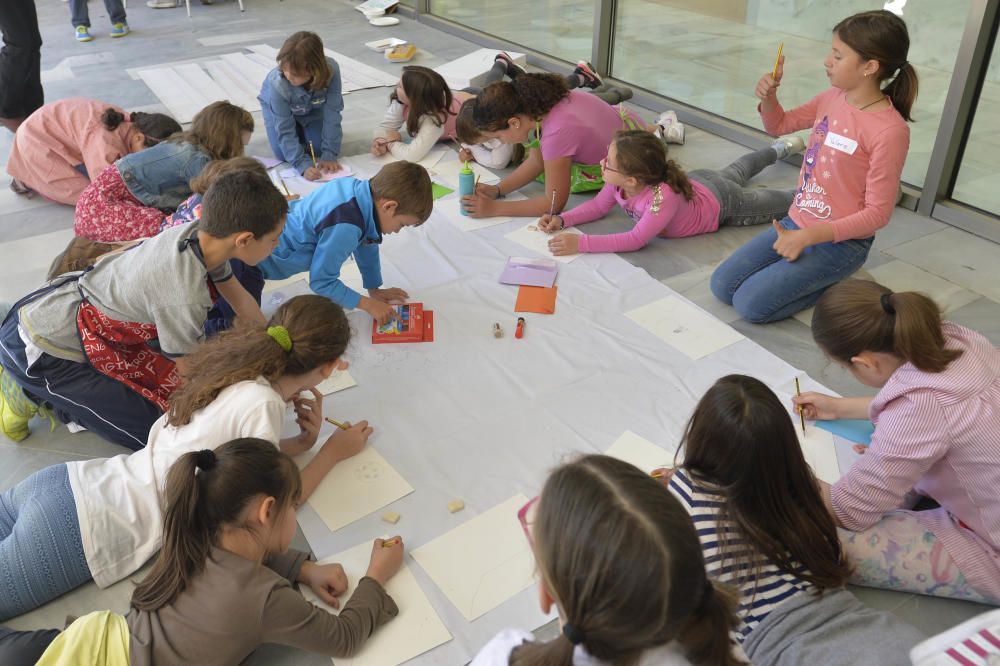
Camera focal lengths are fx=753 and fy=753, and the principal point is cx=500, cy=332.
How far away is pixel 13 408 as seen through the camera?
7.27 ft

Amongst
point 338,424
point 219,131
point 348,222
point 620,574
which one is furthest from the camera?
point 219,131

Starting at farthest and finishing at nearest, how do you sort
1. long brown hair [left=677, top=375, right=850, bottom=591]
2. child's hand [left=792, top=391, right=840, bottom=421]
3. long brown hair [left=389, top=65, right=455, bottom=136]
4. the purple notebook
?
long brown hair [left=389, top=65, right=455, bottom=136] → the purple notebook → child's hand [left=792, top=391, right=840, bottom=421] → long brown hair [left=677, top=375, right=850, bottom=591]

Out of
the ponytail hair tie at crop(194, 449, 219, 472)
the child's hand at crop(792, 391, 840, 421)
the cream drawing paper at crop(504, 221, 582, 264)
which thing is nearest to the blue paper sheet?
the child's hand at crop(792, 391, 840, 421)

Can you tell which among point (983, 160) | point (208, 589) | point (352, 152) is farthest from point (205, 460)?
point (983, 160)

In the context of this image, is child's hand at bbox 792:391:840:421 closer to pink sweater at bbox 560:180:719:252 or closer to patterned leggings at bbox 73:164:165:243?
pink sweater at bbox 560:180:719:252

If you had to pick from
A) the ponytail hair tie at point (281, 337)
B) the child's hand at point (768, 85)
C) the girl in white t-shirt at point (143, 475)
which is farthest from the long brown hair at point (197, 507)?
the child's hand at point (768, 85)

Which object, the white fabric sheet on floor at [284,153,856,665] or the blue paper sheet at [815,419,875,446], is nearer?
the white fabric sheet on floor at [284,153,856,665]

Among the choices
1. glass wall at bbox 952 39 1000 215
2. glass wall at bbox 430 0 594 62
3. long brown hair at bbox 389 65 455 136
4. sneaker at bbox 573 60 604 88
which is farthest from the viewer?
glass wall at bbox 430 0 594 62

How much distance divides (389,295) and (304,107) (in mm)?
1526

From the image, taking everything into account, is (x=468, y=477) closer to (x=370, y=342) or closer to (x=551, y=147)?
(x=370, y=342)

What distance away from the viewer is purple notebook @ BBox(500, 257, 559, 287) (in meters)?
2.96

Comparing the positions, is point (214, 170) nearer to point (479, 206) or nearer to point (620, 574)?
point (479, 206)

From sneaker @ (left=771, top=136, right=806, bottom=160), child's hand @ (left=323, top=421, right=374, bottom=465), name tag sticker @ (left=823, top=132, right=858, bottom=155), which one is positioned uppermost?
name tag sticker @ (left=823, top=132, right=858, bottom=155)

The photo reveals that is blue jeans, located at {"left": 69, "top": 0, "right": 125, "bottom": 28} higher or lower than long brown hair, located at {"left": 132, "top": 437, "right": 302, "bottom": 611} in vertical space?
higher
